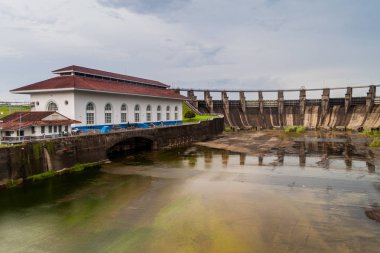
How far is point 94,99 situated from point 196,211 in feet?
73.8

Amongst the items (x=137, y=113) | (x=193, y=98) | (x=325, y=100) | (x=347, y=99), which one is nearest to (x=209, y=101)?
(x=193, y=98)

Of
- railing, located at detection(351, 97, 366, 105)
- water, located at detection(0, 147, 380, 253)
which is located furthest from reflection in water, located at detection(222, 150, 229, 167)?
railing, located at detection(351, 97, 366, 105)

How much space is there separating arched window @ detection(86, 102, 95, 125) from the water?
26.4 ft

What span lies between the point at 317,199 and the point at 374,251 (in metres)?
6.75

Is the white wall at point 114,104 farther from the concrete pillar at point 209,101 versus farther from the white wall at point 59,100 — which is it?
the concrete pillar at point 209,101

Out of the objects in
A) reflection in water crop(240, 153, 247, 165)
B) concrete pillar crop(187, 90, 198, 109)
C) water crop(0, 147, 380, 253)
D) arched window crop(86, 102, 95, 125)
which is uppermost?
concrete pillar crop(187, 90, 198, 109)

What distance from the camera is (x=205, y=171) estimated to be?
27703 millimetres

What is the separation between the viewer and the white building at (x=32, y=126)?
24297mm

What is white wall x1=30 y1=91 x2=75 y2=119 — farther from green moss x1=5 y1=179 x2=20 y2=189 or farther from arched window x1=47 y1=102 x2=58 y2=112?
green moss x1=5 y1=179 x2=20 y2=189

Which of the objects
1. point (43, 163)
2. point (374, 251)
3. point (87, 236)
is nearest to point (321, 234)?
point (374, 251)

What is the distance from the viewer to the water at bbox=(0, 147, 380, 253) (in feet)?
42.5

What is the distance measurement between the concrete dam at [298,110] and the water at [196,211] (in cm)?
4414

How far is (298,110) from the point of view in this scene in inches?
2958

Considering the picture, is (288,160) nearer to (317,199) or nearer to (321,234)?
(317,199)
